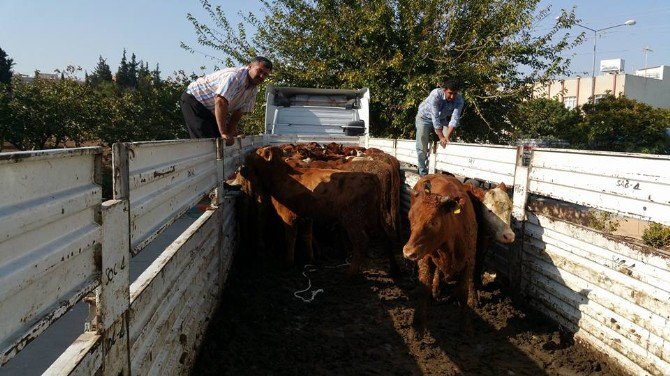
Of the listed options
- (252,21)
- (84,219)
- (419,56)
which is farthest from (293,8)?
(84,219)

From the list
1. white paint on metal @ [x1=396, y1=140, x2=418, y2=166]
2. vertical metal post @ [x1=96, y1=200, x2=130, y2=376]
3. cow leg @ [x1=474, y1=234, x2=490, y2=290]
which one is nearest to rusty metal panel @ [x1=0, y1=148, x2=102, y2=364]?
vertical metal post @ [x1=96, y1=200, x2=130, y2=376]

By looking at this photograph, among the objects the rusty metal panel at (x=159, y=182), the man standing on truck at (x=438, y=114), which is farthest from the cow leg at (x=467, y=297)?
the man standing on truck at (x=438, y=114)

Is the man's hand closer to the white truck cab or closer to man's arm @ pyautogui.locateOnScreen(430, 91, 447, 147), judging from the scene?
man's arm @ pyautogui.locateOnScreen(430, 91, 447, 147)

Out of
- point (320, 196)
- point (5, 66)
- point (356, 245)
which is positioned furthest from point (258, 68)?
point (5, 66)

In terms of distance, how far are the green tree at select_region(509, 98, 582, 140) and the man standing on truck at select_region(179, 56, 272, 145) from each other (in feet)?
39.8

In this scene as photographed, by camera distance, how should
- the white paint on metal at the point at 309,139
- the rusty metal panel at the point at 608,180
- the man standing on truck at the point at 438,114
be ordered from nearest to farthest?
the rusty metal panel at the point at 608,180 < the man standing on truck at the point at 438,114 < the white paint on metal at the point at 309,139

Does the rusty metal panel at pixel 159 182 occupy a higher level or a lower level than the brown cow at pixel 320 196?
higher

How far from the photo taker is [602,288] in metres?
3.88

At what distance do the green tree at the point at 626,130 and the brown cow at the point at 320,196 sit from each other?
2387cm

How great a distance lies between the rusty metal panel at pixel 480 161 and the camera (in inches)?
204

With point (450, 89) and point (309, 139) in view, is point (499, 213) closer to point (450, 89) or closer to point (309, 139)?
point (450, 89)

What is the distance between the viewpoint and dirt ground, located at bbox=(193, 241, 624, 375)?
3752mm

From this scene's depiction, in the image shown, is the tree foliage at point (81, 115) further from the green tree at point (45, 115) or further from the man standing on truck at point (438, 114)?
the man standing on truck at point (438, 114)

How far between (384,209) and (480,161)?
4.57 ft
